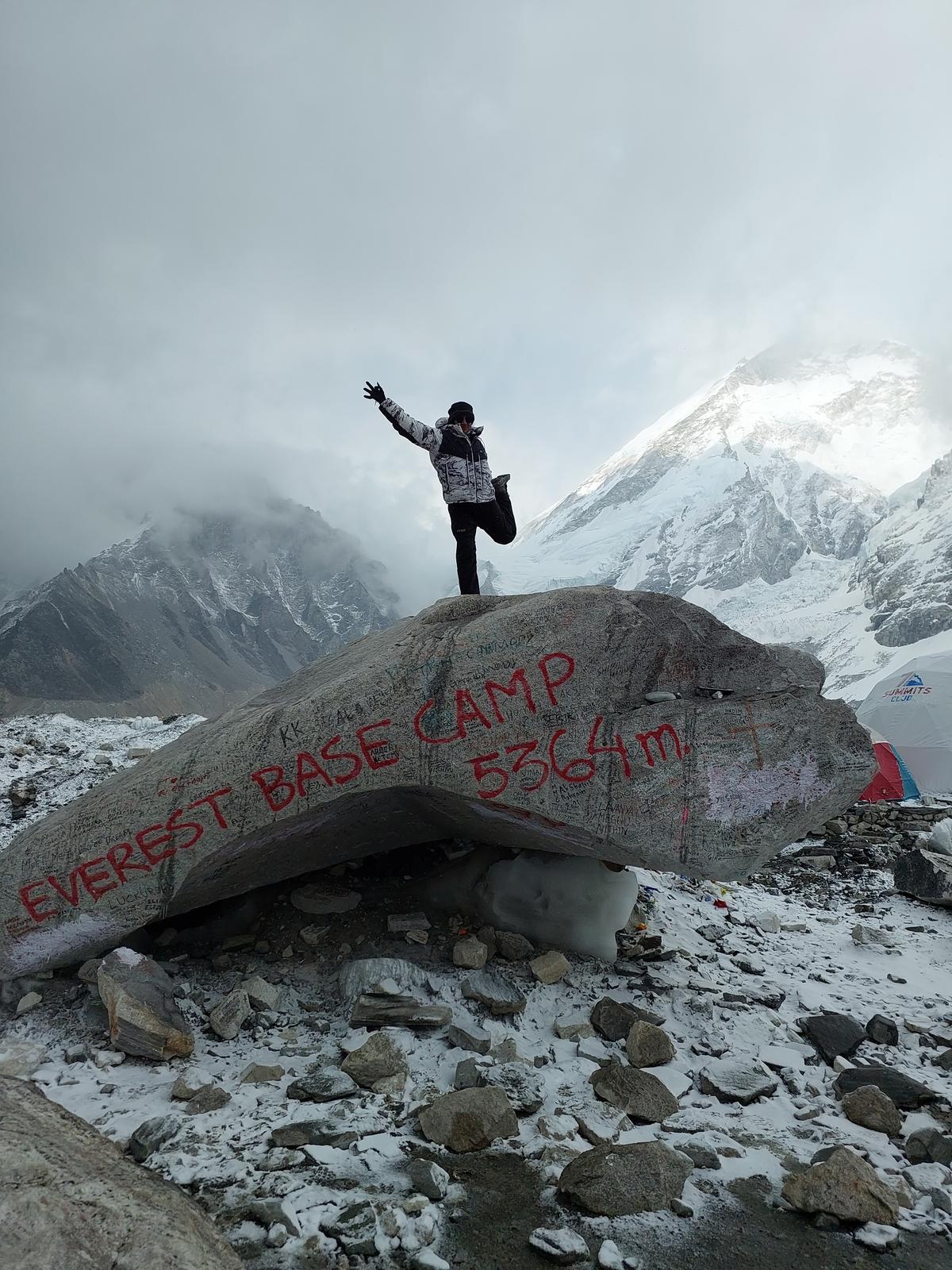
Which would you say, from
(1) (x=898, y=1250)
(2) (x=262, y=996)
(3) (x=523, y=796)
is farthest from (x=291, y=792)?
(1) (x=898, y=1250)

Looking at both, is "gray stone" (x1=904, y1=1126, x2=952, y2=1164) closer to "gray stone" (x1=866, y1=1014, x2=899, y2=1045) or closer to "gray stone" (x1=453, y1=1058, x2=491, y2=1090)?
"gray stone" (x1=866, y1=1014, x2=899, y2=1045)

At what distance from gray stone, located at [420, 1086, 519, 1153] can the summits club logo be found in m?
21.9

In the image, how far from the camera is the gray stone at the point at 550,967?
5.56 m

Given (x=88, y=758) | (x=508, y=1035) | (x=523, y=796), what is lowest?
(x=508, y=1035)

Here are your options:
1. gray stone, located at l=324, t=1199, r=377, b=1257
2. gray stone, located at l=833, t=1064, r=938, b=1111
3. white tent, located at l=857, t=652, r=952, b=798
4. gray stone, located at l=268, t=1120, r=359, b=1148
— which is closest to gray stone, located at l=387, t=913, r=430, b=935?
gray stone, located at l=268, t=1120, r=359, b=1148

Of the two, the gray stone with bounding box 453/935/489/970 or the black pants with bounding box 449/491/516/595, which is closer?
the gray stone with bounding box 453/935/489/970

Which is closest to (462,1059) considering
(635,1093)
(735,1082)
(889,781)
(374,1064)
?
(374,1064)

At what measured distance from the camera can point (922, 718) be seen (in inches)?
812

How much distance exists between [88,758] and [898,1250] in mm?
12981

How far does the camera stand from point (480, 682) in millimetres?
5750

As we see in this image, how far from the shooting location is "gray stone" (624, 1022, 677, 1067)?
4719 millimetres

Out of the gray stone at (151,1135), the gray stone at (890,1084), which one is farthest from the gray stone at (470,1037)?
the gray stone at (890,1084)

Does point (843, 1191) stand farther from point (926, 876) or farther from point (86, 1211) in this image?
point (926, 876)

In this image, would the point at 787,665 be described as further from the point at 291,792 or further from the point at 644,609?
the point at 291,792
